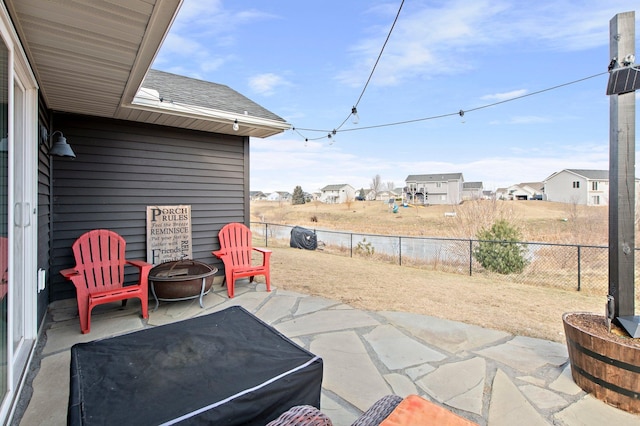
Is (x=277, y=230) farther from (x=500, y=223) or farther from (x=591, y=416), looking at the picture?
(x=591, y=416)

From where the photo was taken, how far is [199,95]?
4.25 metres

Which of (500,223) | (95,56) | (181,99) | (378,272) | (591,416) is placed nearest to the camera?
(591,416)

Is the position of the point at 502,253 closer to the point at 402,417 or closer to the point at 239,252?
the point at 239,252

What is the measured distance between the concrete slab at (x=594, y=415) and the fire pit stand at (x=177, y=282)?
326 cm

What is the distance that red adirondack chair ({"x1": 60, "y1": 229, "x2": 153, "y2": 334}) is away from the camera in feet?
Result: 9.77

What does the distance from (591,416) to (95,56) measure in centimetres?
384

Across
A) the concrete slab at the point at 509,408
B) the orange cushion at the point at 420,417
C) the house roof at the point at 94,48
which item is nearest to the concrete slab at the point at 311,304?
the concrete slab at the point at 509,408

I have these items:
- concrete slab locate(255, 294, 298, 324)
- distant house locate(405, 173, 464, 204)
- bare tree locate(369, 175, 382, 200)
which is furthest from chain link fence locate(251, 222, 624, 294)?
bare tree locate(369, 175, 382, 200)

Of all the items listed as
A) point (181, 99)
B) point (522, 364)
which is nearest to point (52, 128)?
point (181, 99)

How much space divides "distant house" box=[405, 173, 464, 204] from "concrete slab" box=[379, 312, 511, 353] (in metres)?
34.6

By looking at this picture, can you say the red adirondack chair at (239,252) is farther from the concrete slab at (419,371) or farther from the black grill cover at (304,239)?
the black grill cover at (304,239)

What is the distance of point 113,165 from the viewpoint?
3781mm

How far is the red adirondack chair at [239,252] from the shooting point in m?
4.17

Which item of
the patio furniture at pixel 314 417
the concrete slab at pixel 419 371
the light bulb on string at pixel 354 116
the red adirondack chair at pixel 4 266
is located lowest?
the concrete slab at pixel 419 371
